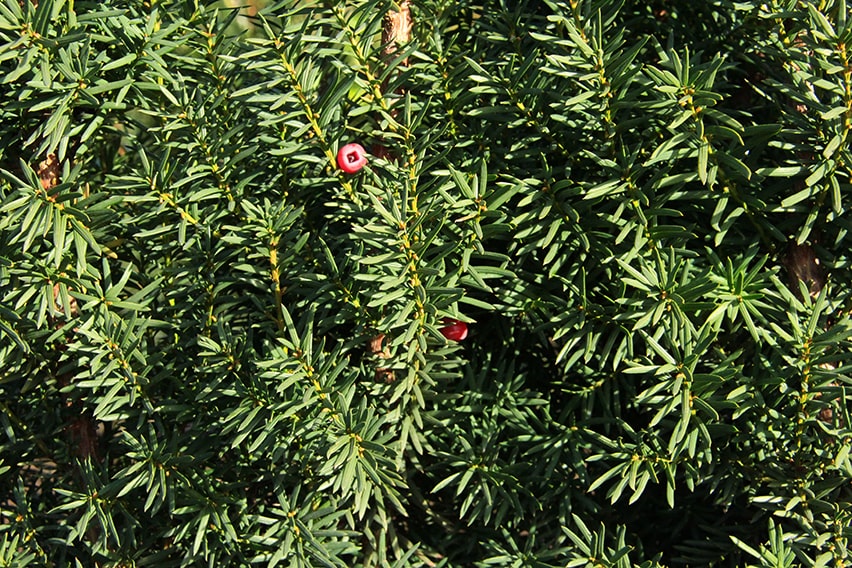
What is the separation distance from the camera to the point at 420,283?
2.45 ft

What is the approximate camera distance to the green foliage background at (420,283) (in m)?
0.75

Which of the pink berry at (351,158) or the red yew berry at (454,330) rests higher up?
the pink berry at (351,158)

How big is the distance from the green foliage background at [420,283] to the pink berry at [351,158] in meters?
0.02

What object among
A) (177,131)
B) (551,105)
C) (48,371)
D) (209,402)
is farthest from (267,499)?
(551,105)

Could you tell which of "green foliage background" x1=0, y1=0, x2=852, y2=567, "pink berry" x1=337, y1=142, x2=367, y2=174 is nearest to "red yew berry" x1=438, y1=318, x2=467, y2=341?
"green foliage background" x1=0, y1=0, x2=852, y2=567

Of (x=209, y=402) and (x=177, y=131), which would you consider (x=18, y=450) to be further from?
(x=177, y=131)

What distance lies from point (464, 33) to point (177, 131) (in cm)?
34

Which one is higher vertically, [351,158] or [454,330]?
[351,158]

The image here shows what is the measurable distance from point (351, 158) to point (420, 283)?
0.15 m

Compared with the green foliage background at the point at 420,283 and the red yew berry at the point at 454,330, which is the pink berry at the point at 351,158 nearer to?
the green foliage background at the point at 420,283

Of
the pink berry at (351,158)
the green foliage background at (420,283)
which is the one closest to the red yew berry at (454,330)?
the green foliage background at (420,283)

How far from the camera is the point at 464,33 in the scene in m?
0.95

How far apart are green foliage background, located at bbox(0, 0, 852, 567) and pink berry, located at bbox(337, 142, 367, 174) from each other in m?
0.02

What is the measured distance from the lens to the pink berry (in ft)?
2.63
